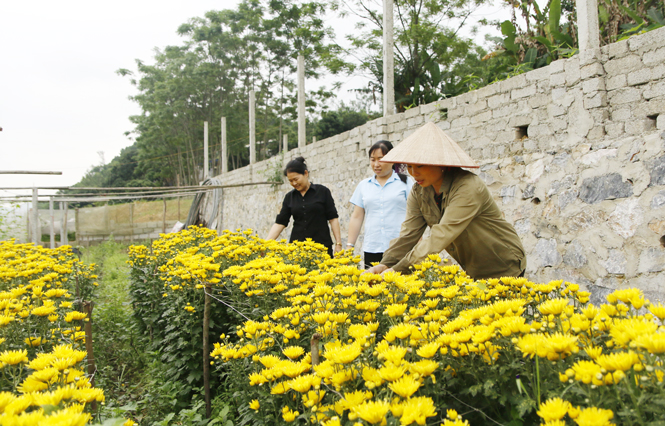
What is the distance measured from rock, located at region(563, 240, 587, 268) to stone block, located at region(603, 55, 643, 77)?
1.48m

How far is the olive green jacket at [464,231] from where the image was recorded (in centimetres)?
201

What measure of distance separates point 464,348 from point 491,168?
13.3 ft

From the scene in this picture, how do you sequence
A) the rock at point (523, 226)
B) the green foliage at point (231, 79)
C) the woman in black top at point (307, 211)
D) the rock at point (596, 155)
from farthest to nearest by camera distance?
1. the green foliage at point (231, 79)
2. the rock at point (523, 226)
3. the woman in black top at point (307, 211)
4. the rock at point (596, 155)

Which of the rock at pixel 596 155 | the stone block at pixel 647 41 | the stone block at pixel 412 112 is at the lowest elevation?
the rock at pixel 596 155

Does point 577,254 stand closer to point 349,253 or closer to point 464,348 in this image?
point 349,253

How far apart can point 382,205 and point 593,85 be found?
6.89 feet

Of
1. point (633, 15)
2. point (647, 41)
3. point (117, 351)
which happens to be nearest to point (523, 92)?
point (647, 41)

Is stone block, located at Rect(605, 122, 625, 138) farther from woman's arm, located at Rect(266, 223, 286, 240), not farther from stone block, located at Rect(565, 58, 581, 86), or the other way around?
woman's arm, located at Rect(266, 223, 286, 240)

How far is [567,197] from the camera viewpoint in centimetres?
387

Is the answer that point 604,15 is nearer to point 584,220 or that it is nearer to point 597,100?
point 597,100

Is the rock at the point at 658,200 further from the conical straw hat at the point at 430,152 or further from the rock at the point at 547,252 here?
the conical straw hat at the point at 430,152

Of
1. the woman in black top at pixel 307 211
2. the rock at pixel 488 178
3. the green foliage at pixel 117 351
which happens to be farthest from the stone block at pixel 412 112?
the green foliage at pixel 117 351

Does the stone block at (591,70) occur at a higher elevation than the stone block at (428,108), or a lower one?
lower

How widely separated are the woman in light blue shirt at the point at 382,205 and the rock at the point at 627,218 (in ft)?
5.46
